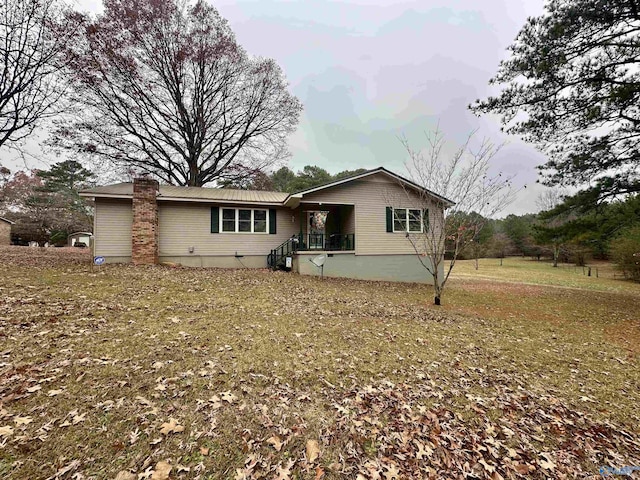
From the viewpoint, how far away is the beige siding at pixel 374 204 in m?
13.4

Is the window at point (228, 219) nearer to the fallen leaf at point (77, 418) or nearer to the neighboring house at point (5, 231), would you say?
the fallen leaf at point (77, 418)

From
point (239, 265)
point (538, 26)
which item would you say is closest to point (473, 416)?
point (239, 265)

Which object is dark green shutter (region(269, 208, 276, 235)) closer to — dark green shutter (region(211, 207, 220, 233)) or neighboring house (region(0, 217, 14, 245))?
dark green shutter (region(211, 207, 220, 233))

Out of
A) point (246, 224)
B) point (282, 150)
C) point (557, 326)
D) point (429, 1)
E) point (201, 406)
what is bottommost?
point (557, 326)

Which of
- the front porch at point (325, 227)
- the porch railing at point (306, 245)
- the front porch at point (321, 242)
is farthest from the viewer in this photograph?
the front porch at point (325, 227)

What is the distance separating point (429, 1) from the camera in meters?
16.0

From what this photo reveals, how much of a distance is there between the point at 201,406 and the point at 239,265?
10.9 meters

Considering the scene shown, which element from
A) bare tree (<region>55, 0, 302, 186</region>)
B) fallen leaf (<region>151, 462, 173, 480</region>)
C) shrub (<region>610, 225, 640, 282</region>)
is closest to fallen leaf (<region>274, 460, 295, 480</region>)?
fallen leaf (<region>151, 462, 173, 480</region>)

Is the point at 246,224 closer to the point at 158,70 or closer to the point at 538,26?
the point at 158,70

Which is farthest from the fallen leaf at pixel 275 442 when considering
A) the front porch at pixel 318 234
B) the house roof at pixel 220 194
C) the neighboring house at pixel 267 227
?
the house roof at pixel 220 194

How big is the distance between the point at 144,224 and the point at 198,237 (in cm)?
227

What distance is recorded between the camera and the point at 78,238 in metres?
30.2

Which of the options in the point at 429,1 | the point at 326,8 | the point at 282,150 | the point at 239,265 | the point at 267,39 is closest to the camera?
the point at 239,265

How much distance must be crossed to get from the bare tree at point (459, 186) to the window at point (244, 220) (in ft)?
25.7
